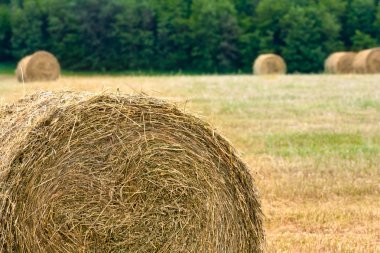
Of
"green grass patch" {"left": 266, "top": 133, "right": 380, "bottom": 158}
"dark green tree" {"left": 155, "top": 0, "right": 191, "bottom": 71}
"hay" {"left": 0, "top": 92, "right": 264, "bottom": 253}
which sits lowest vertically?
"dark green tree" {"left": 155, "top": 0, "right": 191, "bottom": 71}

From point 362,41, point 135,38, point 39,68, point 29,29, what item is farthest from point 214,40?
point 39,68

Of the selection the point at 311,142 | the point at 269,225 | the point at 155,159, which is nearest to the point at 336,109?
the point at 311,142

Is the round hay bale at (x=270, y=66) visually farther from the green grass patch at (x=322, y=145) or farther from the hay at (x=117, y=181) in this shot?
the hay at (x=117, y=181)

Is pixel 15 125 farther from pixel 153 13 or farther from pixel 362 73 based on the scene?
pixel 153 13

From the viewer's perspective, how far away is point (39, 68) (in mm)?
25531

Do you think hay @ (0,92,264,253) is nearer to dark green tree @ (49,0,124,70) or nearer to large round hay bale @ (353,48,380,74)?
large round hay bale @ (353,48,380,74)

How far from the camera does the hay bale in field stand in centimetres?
2498

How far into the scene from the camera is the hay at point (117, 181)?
16.0ft

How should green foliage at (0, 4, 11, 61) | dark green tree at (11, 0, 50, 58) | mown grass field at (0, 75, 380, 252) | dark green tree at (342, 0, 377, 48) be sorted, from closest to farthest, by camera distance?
mown grass field at (0, 75, 380, 252) → dark green tree at (11, 0, 50, 58) → dark green tree at (342, 0, 377, 48) → green foliage at (0, 4, 11, 61)

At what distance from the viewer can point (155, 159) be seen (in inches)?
201

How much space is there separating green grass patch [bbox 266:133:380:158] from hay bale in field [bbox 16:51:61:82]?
15.0 meters

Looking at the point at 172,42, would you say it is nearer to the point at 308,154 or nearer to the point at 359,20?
the point at 359,20

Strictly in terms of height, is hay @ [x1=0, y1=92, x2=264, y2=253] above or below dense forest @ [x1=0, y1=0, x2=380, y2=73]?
above

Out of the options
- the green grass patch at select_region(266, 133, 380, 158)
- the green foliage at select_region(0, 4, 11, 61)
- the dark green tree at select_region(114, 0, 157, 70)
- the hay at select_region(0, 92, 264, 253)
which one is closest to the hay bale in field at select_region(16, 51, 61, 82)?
the green grass patch at select_region(266, 133, 380, 158)
